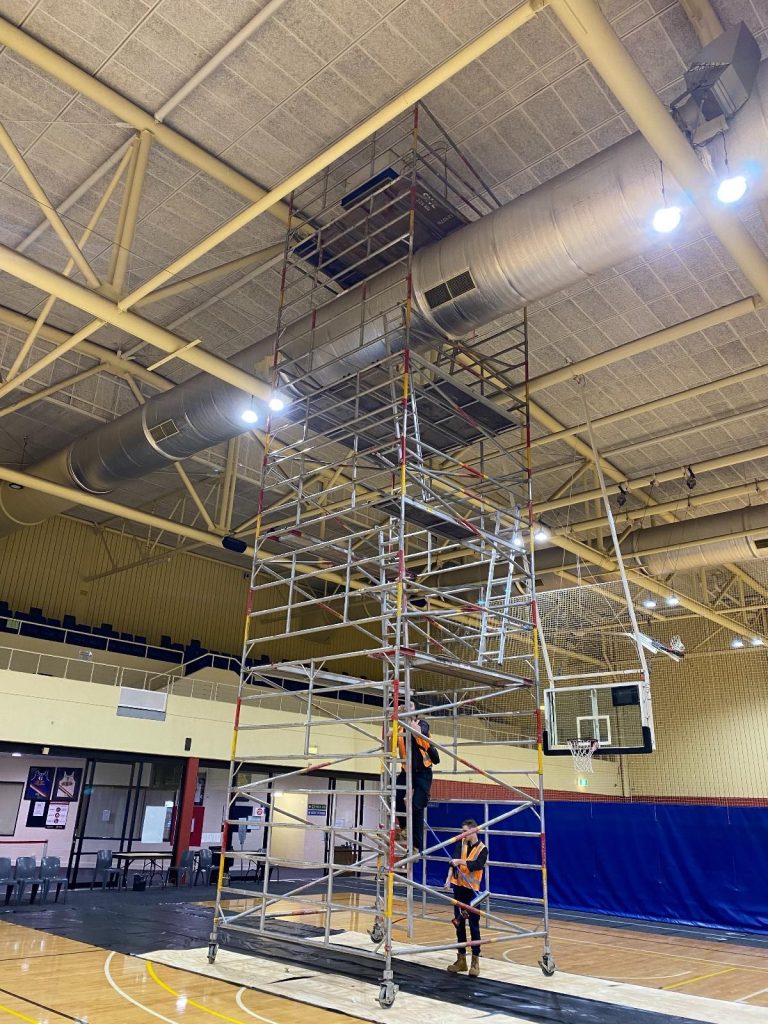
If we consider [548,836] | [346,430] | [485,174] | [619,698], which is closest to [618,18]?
[485,174]

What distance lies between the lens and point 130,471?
14.3 meters

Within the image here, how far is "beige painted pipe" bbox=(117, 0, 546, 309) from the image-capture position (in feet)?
22.8

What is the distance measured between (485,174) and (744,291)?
4.82 metres

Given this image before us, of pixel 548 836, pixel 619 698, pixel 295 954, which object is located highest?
pixel 619 698

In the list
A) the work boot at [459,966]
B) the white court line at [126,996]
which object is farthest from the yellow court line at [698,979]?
the white court line at [126,996]

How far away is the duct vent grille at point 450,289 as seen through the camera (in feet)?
31.1

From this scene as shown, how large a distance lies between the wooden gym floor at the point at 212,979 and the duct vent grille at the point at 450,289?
814 cm

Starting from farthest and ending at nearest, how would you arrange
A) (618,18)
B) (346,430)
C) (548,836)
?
1. (548,836)
2. (346,430)
3. (618,18)

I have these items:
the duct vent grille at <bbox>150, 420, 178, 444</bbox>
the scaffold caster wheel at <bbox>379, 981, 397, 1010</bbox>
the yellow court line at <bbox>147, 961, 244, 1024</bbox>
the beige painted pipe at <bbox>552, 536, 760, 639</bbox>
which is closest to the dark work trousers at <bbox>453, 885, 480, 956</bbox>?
the scaffold caster wheel at <bbox>379, 981, 397, 1010</bbox>

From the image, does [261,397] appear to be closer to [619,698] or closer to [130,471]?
[130,471]

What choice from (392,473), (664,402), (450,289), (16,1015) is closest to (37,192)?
(450,289)

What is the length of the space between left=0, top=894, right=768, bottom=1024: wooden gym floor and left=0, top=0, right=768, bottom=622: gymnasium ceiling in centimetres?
1008

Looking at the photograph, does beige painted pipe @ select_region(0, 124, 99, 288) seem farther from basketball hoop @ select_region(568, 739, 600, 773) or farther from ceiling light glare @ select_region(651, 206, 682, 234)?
basketball hoop @ select_region(568, 739, 600, 773)

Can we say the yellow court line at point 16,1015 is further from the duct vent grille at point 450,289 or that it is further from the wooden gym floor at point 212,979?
the duct vent grille at point 450,289
